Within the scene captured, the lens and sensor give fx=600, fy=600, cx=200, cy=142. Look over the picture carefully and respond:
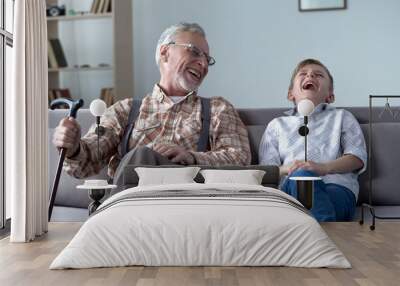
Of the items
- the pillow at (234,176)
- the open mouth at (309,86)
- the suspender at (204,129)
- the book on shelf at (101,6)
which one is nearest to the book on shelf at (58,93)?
the book on shelf at (101,6)

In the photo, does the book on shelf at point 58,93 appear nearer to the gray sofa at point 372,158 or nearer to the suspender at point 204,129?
the gray sofa at point 372,158

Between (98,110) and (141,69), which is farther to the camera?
(141,69)

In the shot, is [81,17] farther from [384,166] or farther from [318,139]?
[384,166]

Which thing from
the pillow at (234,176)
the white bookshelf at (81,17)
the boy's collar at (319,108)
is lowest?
the pillow at (234,176)

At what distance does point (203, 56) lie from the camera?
11.9 feet

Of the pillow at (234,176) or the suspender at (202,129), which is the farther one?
the suspender at (202,129)

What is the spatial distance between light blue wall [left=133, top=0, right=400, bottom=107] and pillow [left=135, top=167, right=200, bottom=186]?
278 centimetres

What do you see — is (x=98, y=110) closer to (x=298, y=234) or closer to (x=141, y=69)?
(x=298, y=234)

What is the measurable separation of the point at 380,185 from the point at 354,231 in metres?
0.44

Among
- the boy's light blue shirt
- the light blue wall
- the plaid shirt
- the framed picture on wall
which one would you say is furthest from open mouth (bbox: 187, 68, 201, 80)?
the framed picture on wall

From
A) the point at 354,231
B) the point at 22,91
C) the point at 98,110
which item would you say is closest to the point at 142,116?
the point at 98,110

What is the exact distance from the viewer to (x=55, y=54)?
5680mm

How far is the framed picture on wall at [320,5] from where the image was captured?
18.2ft

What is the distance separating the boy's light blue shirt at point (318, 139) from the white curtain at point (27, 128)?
1.26 meters
